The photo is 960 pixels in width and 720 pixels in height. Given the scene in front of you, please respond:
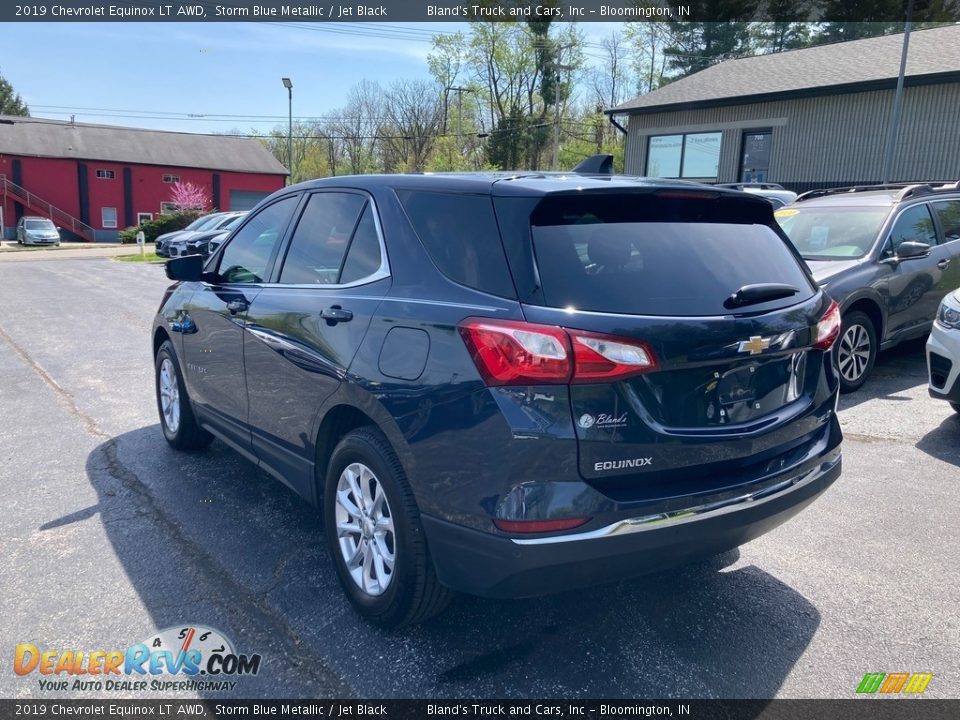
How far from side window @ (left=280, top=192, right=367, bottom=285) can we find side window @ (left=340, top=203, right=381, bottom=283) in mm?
55

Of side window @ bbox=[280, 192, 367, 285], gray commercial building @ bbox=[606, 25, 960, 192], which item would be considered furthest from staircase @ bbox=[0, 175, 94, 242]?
side window @ bbox=[280, 192, 367, 285]

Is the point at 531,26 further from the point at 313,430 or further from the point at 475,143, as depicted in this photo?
the point at 313,430

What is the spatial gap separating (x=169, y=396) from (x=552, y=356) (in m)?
3.84

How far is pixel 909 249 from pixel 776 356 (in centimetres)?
501

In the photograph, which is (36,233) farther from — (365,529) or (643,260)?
(643,260)

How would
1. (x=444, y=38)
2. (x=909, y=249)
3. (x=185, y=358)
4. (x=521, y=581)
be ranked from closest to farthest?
(x=521, y=581), (x=185, y=358), (x=909, y=249), (x=444, y=38)

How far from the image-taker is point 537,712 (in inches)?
103

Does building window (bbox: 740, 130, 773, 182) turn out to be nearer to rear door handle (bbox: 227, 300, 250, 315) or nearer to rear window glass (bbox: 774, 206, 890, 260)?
rear window glass (bbox: 774, 206, 890, 260)

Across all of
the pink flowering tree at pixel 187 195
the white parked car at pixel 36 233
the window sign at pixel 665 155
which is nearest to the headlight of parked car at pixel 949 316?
the window sign at pixel 665 155

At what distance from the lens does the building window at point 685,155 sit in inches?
1039

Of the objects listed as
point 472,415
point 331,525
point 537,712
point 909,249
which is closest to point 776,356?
point 472,415

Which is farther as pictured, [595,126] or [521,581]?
[595,126]

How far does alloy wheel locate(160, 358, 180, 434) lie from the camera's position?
5.24 meters

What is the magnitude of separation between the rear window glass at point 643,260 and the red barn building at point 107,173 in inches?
2044
